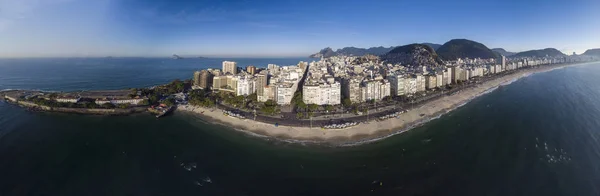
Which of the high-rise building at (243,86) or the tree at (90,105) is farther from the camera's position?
the high-rise building at (243,86)

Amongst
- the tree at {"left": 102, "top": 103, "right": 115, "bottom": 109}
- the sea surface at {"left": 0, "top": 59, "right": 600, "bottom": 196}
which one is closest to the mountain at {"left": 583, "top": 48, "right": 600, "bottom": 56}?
the sea surface at {"left": 0, "top": 59, "right": 600, "bottom": 196}

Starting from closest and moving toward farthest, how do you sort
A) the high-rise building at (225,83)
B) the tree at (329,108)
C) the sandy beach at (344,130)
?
the sandy beach at (344,130), the tree at (329,108), the high-rise building at (225,83)

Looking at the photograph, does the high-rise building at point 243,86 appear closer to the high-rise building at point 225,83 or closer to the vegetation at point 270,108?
the high-rise building at point 225,83

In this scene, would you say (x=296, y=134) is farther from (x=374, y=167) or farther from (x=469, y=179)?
(x=469, y=179)

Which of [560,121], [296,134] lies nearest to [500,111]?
[560,121]

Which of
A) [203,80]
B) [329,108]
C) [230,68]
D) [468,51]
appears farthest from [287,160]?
[468,51]

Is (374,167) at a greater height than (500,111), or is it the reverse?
(500,111)

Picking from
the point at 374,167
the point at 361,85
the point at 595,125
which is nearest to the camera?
the point at 374,167

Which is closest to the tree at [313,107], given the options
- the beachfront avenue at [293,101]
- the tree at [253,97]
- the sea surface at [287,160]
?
the beachfront avenue at [293,101]
